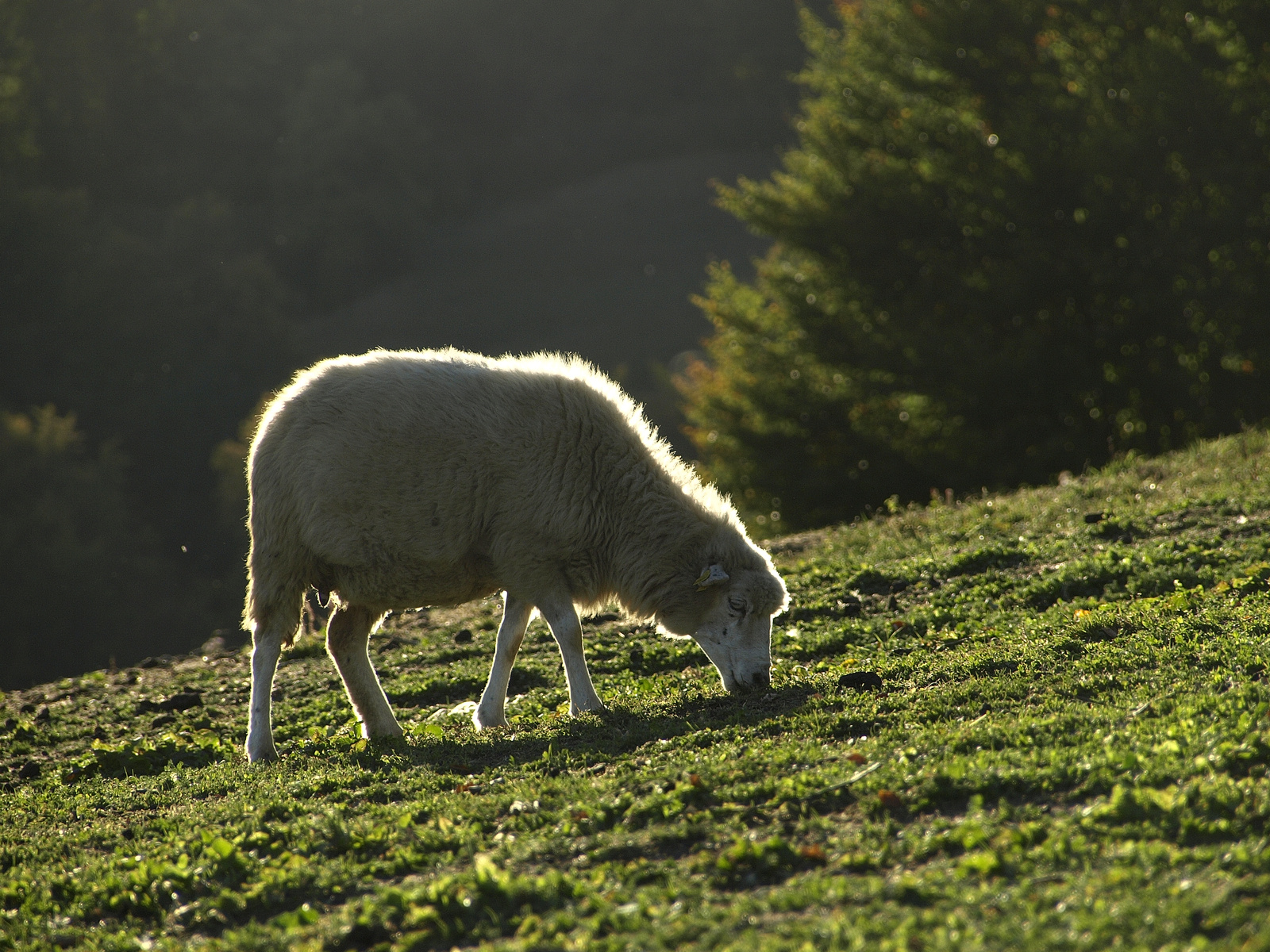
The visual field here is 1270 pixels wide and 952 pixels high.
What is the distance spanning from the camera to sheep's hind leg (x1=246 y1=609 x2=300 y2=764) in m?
7.30

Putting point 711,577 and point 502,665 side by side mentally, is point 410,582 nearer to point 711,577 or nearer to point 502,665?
point 502,665

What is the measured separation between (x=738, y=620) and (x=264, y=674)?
122 inches

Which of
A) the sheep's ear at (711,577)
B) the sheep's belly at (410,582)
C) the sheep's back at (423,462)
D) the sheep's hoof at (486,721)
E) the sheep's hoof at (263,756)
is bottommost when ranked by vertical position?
the sheep's hoof at (486,721)

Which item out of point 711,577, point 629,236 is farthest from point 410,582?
point 629,236

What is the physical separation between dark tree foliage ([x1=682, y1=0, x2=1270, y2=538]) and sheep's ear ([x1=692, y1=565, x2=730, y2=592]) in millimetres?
15459

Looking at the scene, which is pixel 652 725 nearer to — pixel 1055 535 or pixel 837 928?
pixel 837 928

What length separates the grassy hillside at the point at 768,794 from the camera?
3.80 m

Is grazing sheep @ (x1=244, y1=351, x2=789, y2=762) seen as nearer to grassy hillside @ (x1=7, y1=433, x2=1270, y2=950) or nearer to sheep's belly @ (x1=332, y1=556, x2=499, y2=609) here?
sheep's belly @ (x1=332, y1=556, x2=499, y2=609)

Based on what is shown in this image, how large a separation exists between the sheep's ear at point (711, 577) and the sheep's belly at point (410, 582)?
138 centimetres

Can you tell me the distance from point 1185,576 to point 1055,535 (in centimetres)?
202

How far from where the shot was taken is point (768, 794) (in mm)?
4930

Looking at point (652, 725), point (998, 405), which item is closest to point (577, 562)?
point (652, 725)

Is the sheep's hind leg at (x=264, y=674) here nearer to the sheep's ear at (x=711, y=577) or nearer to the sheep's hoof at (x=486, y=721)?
the sheep's hoof at (x=486, y=721)

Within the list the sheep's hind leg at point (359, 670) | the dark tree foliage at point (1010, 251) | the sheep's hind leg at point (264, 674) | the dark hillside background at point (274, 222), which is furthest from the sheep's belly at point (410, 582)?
the dark hillside background at point (274, 222)
